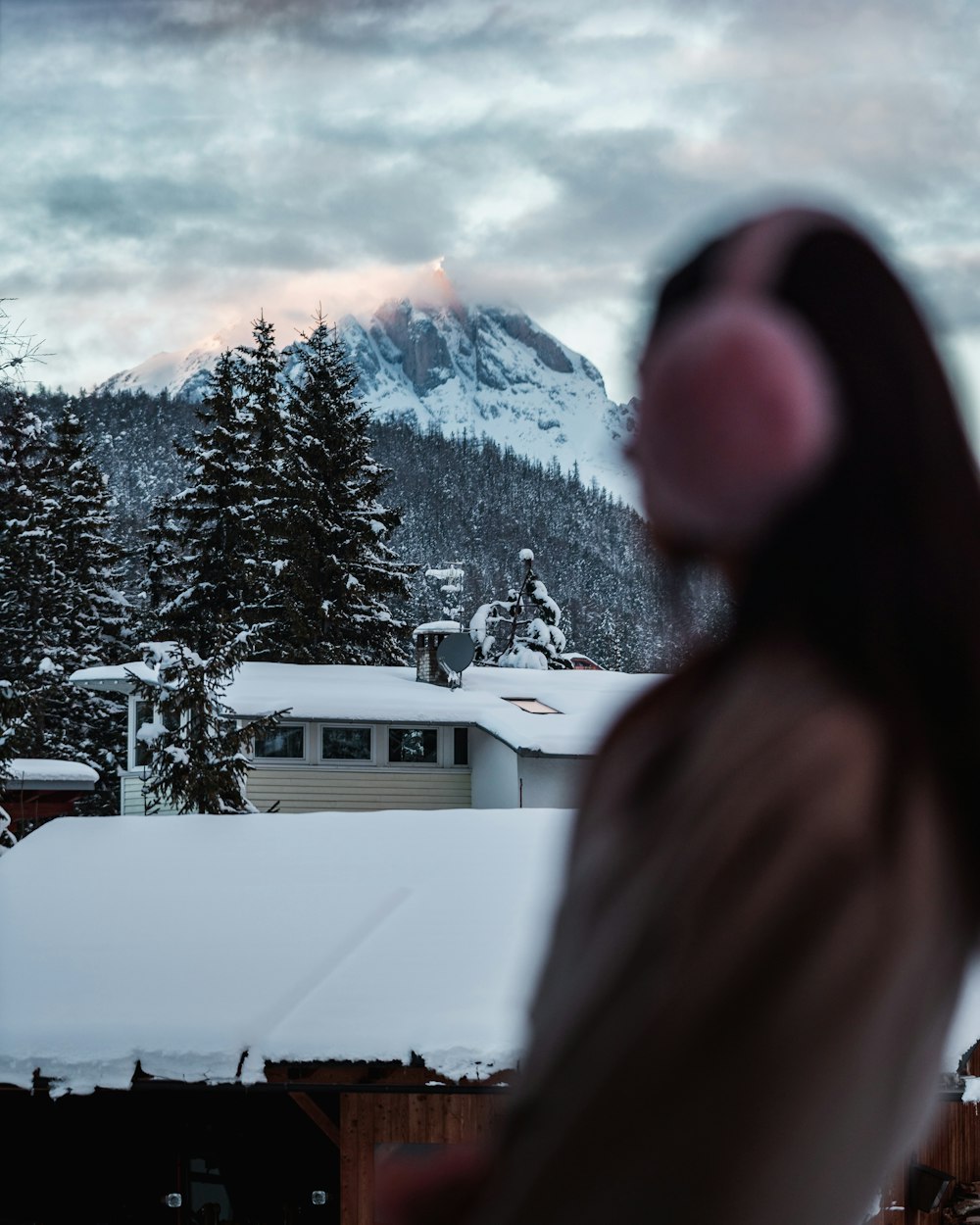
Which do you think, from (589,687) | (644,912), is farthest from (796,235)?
(589,687)

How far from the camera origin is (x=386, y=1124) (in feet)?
34.8

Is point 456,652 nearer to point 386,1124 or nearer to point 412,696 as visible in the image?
point 412,696

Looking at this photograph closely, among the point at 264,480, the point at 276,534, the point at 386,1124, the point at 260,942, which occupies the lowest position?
the point at 386,1124

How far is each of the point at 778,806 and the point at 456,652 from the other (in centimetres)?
2409

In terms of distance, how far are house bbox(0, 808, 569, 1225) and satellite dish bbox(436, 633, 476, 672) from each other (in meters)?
10.2

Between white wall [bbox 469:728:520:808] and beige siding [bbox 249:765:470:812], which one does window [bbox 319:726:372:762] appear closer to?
beige siding [bbox 249:765:470:812]

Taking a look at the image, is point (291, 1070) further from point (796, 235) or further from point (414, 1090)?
point (796, 235)

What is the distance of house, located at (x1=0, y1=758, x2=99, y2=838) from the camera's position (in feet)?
72.2

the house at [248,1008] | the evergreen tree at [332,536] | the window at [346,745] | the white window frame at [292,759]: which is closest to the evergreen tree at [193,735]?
the white window frame at [292,759]

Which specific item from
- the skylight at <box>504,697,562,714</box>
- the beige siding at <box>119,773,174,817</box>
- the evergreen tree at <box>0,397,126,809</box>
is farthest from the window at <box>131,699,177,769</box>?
the evergreen tree at <box>0,397,126,809</box>

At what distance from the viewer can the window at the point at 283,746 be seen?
23.3 metres

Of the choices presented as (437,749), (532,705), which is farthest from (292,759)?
(532,705)

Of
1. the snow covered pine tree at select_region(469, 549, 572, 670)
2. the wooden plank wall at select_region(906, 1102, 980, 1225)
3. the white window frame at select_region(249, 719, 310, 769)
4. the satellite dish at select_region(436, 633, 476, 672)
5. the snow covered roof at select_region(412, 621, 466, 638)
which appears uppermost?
the snow covered pine tree at select_region(469, 549, 572, 670)

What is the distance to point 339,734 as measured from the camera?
76.9 feet
